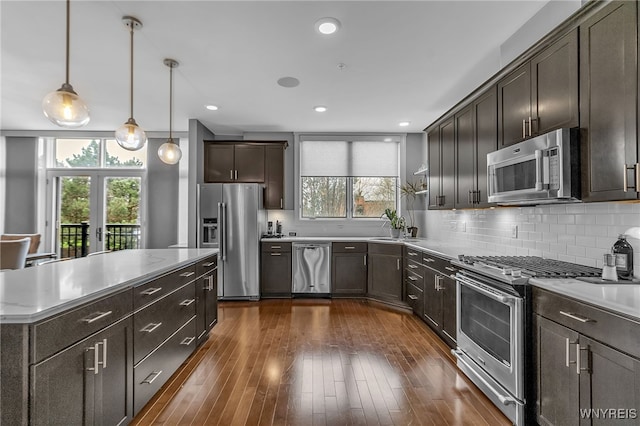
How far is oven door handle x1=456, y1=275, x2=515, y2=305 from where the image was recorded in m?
2.03

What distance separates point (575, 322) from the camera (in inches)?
64.0

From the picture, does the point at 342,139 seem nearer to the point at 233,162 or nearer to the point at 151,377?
the point at 233,162

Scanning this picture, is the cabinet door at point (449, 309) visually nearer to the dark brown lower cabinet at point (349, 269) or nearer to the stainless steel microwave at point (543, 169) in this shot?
the stainless steel microwave at point (543, 169)

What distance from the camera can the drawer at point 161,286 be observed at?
6.58ft

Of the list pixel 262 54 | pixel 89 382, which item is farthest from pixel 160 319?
pixel 262 54

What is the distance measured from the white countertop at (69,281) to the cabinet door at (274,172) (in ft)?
9.05

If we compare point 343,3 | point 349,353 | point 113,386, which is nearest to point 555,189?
point 343,3

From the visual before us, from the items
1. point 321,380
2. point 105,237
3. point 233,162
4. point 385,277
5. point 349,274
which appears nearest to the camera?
point 321,380

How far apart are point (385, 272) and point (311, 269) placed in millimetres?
1140

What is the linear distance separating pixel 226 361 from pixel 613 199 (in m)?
2.98

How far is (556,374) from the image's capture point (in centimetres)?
175

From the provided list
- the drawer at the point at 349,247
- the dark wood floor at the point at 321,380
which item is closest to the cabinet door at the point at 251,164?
the drawer at the point at 349,247

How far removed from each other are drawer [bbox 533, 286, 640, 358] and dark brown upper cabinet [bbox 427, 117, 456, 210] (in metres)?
2.05

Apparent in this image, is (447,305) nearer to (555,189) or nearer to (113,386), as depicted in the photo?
(555,189)
